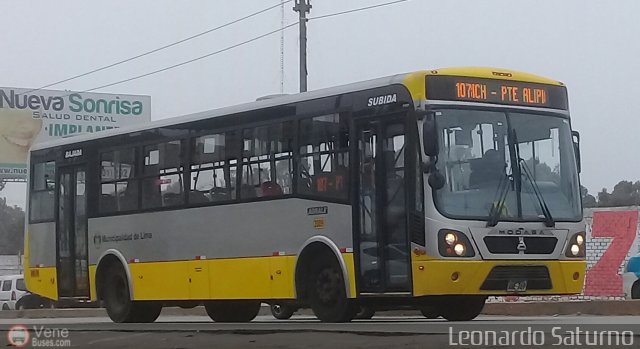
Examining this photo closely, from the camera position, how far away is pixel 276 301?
1686 centimetres

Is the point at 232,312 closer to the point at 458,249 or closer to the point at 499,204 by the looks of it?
the point at 458,249

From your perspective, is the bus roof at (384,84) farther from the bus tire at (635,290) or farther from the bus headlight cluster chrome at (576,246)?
the bus tire at (635,290)

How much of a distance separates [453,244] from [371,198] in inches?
52.7

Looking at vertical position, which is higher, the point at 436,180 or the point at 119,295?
the point at 436,180

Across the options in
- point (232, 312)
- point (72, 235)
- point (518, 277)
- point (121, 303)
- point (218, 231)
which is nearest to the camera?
point (518, 277)

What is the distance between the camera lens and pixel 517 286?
14742mm

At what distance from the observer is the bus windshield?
1459 centimetres

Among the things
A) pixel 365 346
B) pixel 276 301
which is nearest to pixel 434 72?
pixel 276 301

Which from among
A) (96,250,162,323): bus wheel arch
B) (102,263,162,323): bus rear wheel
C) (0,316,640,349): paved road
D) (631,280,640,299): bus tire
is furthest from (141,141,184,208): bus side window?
(631,280,640,299): bus tire

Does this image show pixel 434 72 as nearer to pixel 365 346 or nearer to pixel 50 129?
pixel 365 346

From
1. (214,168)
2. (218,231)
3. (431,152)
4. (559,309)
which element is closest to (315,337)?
(431,152)

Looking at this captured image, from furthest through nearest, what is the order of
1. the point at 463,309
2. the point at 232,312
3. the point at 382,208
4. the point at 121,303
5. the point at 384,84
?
1. the point at 232,312
2. the point at 121,303
3. the point at 463,309
4. the point at 384,84
5. the point at 382,208

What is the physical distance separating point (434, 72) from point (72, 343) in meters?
5.58

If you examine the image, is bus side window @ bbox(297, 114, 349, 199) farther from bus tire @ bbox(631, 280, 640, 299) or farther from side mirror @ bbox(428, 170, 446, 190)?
bus tire @ bbox(631, 280, 640, 299)
